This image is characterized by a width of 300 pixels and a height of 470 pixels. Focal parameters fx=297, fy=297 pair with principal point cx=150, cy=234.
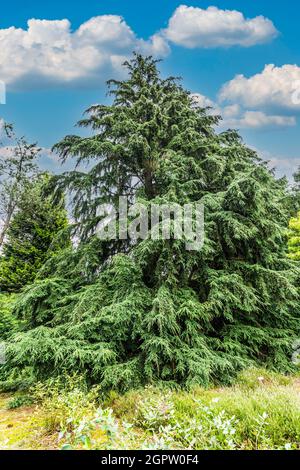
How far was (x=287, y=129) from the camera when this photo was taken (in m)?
8.49

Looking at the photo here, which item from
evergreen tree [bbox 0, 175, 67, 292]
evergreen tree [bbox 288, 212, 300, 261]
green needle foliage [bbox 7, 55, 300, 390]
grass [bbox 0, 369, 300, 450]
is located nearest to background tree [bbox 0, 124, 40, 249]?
evergreen tree [bbox 0, 175, 67, 292]

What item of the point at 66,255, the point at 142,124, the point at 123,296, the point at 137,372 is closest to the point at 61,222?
the point at 66,255

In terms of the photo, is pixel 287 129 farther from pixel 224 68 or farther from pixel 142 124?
pixel 142 124

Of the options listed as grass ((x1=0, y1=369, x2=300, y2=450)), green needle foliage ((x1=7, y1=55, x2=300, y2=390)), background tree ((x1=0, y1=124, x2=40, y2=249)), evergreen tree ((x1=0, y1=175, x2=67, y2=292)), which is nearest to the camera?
grass ((x1=0, y1=369, x2=300, y2=450))

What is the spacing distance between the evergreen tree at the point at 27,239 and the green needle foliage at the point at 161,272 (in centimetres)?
838

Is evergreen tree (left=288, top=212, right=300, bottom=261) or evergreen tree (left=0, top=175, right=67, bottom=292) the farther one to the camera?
evergreen tree (left=0, top=175, right=67, bottom=292)

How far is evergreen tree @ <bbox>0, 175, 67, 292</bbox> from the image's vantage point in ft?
54.1

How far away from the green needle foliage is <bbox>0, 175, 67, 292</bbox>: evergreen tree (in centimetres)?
838

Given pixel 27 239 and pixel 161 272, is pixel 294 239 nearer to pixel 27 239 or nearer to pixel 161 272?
pixel 161 272

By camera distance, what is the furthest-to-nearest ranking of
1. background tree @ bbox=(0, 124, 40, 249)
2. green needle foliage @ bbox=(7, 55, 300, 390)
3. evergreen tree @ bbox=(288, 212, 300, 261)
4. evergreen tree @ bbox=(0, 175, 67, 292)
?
background tree @ bbox=(0, 124, 40, 249)
evergreen tree @ bbox=(0, 175, 67, 292)
evergreen tree @ bbox=(288, 212, 300, 261)
green needle foliage @ bbox=(7, 55, 300, 390)

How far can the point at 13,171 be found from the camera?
57.2 feet

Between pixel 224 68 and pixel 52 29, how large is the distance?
14.2 feet

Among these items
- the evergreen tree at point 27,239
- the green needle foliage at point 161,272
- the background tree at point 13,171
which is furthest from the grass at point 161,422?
the background tree at point 13,171

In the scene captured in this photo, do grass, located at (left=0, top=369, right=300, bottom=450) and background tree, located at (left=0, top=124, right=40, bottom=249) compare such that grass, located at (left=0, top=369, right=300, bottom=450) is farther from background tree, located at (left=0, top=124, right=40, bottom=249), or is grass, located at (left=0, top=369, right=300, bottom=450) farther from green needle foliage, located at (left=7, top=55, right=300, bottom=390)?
background tree, located at (left=0, top=124, right=40, bottom=249)
